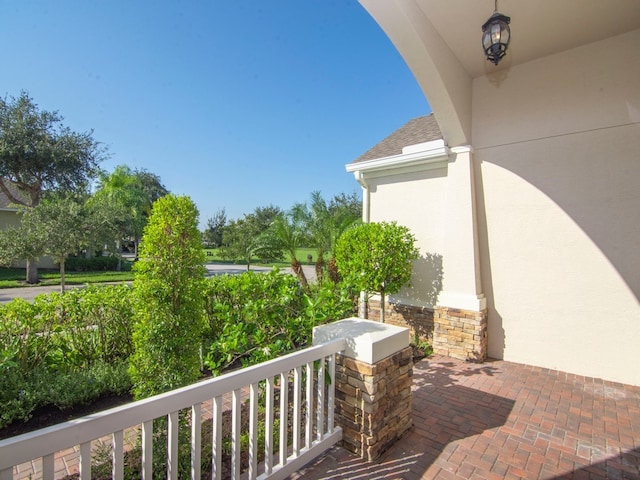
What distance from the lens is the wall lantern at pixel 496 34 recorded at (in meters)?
3.54

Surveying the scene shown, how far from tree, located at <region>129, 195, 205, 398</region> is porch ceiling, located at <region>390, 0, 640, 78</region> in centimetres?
437

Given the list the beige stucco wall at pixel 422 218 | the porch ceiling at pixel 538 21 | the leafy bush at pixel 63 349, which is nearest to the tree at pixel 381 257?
the beige stucco wall at pixel 422 218

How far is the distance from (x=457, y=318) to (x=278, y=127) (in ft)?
36.6

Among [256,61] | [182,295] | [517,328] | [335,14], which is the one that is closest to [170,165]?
[256,61]

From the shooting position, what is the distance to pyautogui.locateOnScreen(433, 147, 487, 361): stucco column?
5191 millimetres

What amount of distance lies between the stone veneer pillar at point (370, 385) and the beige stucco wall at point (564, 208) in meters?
3.20

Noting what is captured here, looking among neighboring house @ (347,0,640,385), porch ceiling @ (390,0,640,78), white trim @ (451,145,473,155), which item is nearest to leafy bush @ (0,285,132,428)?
neighboring house @ (347,0,640,385)

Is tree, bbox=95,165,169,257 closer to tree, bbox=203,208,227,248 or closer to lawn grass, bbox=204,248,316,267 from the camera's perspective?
lawn grass, bbox=204,248,316,267

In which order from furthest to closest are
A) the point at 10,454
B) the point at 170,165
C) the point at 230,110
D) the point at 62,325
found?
the point at 170,165 < the point at 230,110 < the point at 62,325 < the point at 10,454

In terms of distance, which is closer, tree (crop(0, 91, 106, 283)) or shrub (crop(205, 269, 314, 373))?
shrub (crop(205, 269, 314, 373))

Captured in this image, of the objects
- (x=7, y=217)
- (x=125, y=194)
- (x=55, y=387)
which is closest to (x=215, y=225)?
(x=125, y=194)

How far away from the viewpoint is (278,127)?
13484mm

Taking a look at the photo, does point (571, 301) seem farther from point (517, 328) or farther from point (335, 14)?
point (335, 14)

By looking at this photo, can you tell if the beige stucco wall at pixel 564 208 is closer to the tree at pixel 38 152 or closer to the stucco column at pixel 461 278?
the stucco column at pixel 461 278
